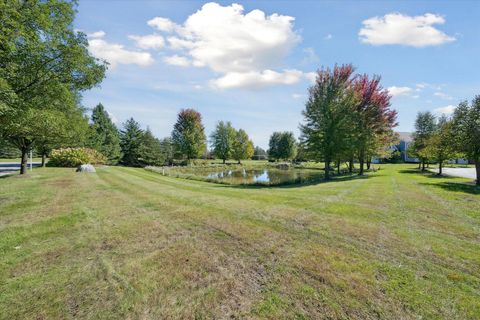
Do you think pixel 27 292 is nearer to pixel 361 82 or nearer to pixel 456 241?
pixel 456 241

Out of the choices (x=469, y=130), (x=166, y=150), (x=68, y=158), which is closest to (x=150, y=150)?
(x=166, y=150)

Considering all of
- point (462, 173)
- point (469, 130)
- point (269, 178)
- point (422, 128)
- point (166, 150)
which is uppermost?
point (422, 128)

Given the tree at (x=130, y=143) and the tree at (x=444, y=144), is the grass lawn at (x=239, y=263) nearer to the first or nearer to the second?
the tree at (x=444, y=144)

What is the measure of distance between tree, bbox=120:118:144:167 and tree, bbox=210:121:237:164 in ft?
56.3

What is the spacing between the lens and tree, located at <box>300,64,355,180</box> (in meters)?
19.9

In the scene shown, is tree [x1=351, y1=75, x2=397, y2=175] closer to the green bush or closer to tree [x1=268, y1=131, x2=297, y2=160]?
the green bush

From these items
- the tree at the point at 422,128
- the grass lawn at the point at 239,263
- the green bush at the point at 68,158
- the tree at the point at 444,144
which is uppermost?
the tree at the point at 422,128

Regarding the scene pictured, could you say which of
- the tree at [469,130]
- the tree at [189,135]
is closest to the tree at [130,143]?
the tree at [189,135]

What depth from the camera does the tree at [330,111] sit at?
Answer: 19.9 m

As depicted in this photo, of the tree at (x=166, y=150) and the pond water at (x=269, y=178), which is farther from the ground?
the tree at (x=166, y=150)

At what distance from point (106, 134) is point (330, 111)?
36540mm

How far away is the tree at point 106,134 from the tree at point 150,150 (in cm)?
391

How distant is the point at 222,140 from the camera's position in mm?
55656

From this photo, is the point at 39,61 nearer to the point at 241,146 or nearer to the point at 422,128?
the point at 422,128
